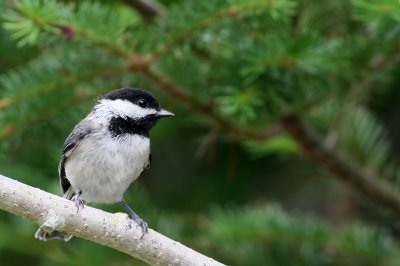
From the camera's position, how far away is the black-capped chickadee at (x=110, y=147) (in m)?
2.29

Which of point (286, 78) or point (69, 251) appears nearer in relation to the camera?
point (286, 78)

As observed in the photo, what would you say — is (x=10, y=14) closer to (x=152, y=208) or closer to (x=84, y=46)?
(x=84, y=46)

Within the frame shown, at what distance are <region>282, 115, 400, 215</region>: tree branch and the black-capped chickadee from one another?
1.39 feet

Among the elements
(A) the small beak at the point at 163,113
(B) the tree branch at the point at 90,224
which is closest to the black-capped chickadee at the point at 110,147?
(A) the small beak at the point at 163,113

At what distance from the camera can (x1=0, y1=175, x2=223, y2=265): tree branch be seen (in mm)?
1540

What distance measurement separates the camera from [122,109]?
233 centimetres

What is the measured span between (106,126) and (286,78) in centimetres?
65

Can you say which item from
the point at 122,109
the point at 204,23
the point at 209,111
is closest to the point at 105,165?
the point at 122,109

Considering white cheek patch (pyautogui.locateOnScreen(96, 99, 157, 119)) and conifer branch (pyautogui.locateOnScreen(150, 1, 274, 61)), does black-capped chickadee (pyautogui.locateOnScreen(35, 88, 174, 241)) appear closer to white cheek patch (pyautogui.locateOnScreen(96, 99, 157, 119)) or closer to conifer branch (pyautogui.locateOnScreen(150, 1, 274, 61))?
white cheek patch (pyautogui.locateOnScreen(96, 99, 157, 119))

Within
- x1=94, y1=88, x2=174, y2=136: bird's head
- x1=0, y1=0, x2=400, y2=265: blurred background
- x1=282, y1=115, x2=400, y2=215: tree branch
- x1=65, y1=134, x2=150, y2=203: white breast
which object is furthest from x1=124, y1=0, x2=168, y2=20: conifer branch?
x1=282, y1=115, x2=400, y2=215: tree branch

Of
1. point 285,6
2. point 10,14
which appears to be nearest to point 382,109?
point 285,6

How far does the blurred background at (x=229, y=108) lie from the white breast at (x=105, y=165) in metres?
0.10

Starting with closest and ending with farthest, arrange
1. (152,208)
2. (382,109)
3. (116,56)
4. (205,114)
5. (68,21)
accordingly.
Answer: (68,21) < (116,56) < (205,114) < (152,208) < (382,109)

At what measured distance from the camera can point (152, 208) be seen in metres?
2.53
